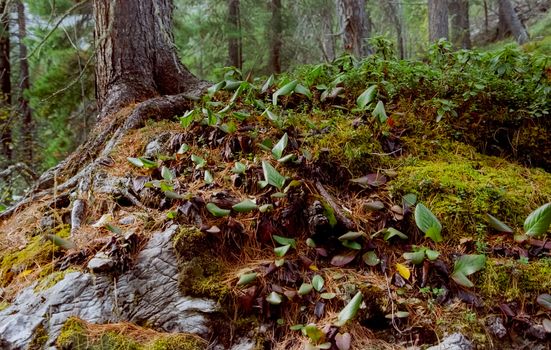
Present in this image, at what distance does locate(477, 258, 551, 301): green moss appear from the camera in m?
1.89

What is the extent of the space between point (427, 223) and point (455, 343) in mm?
634

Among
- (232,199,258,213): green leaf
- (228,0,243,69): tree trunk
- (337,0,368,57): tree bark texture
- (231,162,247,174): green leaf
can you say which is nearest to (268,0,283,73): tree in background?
(228,0,243,69): tree trunk

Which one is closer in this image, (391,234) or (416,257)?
(416,257)

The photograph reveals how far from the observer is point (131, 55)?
12.4ft

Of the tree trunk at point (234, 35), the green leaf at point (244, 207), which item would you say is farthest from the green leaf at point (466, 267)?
the tree trunk at point (234, 35)

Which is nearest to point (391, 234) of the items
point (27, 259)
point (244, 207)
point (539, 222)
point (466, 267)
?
point (466, 267)

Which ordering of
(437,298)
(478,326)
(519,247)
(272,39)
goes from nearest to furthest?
(478,326) → (437,298) → (519,247) → (272,39)

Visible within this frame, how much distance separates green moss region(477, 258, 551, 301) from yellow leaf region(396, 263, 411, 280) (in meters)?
0.35

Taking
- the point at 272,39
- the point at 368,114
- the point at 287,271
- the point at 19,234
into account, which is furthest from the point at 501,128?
the point at 272,39

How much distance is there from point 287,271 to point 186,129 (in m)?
1.51

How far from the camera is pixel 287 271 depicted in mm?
2111

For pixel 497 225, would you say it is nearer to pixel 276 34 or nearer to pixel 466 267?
pixel 466 267

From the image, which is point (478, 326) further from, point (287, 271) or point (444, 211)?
point (287, 271)

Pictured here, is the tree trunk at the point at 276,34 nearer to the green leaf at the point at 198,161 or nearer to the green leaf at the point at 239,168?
the green leaf at the point at 198,161
